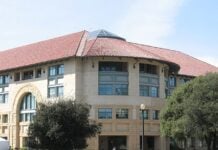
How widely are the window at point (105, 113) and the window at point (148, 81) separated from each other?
190 inches

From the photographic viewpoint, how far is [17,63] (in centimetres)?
7275

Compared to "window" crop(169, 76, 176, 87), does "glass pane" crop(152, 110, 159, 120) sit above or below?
below

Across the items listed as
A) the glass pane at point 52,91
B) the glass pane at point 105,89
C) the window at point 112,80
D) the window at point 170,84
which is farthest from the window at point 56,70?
the window at point 170,84

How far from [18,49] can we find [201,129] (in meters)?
36.1

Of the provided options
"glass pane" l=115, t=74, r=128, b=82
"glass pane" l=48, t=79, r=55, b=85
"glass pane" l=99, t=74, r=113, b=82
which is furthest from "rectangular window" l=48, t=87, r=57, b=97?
"glass pane" l=115, t=74, r=128, b=82

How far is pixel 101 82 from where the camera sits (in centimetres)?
6462

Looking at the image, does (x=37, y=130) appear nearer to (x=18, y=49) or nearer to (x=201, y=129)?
(x=201, y=129)

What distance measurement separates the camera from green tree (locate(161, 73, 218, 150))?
53.6m

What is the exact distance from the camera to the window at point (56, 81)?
6638 cm

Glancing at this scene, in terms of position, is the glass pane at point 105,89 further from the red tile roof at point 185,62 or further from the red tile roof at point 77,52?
the red tile roof at point 185,62

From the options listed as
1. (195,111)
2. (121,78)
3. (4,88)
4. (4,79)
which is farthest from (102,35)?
(195,111)

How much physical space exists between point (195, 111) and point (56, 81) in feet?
67.7

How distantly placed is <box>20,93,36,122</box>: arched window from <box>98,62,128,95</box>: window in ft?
39.0

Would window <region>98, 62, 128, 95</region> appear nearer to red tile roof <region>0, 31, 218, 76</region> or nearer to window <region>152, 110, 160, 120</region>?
red tile roof <region>0, 31, 218, 76</region>
